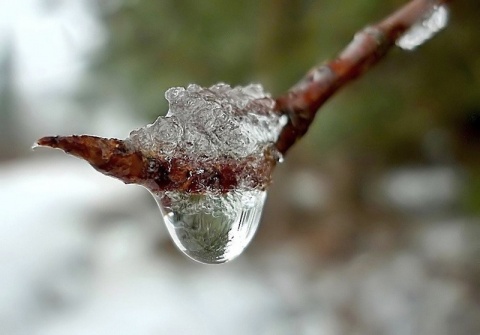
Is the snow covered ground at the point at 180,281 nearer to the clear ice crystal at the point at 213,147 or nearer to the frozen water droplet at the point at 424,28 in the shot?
the frozen water droplet at the point at 424,28

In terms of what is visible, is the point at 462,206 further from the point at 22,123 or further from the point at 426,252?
the point at 22,123

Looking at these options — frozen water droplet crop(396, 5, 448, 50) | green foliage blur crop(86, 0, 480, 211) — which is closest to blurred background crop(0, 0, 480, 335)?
green foliage blur crop(86, 0, 480, 211)

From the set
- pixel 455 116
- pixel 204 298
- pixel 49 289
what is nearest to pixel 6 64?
pixel 49 289

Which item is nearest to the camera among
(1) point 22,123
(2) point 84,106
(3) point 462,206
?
(3) point 462,206

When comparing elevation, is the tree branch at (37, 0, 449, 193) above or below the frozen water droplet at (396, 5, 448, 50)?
below

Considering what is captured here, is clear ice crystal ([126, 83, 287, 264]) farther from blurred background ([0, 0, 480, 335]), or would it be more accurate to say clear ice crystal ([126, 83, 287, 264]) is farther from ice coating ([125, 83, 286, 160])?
blurred background ([0, 0, 480, 335])

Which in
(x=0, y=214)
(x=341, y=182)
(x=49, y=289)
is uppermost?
(x=341, y=182)

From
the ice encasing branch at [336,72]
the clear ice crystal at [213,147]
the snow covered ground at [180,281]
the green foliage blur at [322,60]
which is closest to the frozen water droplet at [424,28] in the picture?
the ice encasing branch at [336,72]
